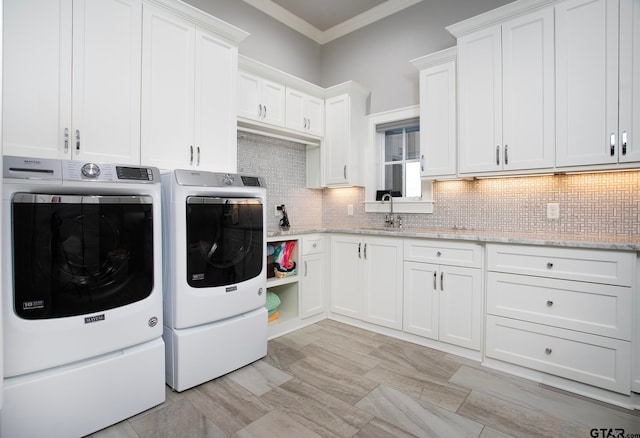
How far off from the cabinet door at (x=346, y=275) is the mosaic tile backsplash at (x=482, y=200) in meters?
0.54

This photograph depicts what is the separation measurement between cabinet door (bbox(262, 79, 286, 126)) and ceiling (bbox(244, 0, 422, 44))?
3.23 feet

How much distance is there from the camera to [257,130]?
3.22m

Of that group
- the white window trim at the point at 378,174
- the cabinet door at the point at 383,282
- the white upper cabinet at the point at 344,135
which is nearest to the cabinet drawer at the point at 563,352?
Result: the cabinet door at the point at 383,282

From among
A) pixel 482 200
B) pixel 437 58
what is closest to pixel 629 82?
pixel 482 200

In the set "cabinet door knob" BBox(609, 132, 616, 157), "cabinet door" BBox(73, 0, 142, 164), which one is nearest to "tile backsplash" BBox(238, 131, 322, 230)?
"cabinet door" BBox(73, 0, 142, 164)

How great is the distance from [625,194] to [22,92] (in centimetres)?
376

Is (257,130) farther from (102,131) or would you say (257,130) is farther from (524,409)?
(524,409)

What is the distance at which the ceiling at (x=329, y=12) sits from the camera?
11.6ft

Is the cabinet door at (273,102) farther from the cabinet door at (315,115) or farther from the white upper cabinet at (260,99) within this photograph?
the cabinet door at (315,115)

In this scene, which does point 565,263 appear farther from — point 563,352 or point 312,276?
point 312,276

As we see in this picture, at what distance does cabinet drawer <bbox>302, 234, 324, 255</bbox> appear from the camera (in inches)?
127

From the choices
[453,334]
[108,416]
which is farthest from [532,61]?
[108,416]

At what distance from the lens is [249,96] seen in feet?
9.87

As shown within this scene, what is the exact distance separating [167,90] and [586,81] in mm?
2816
